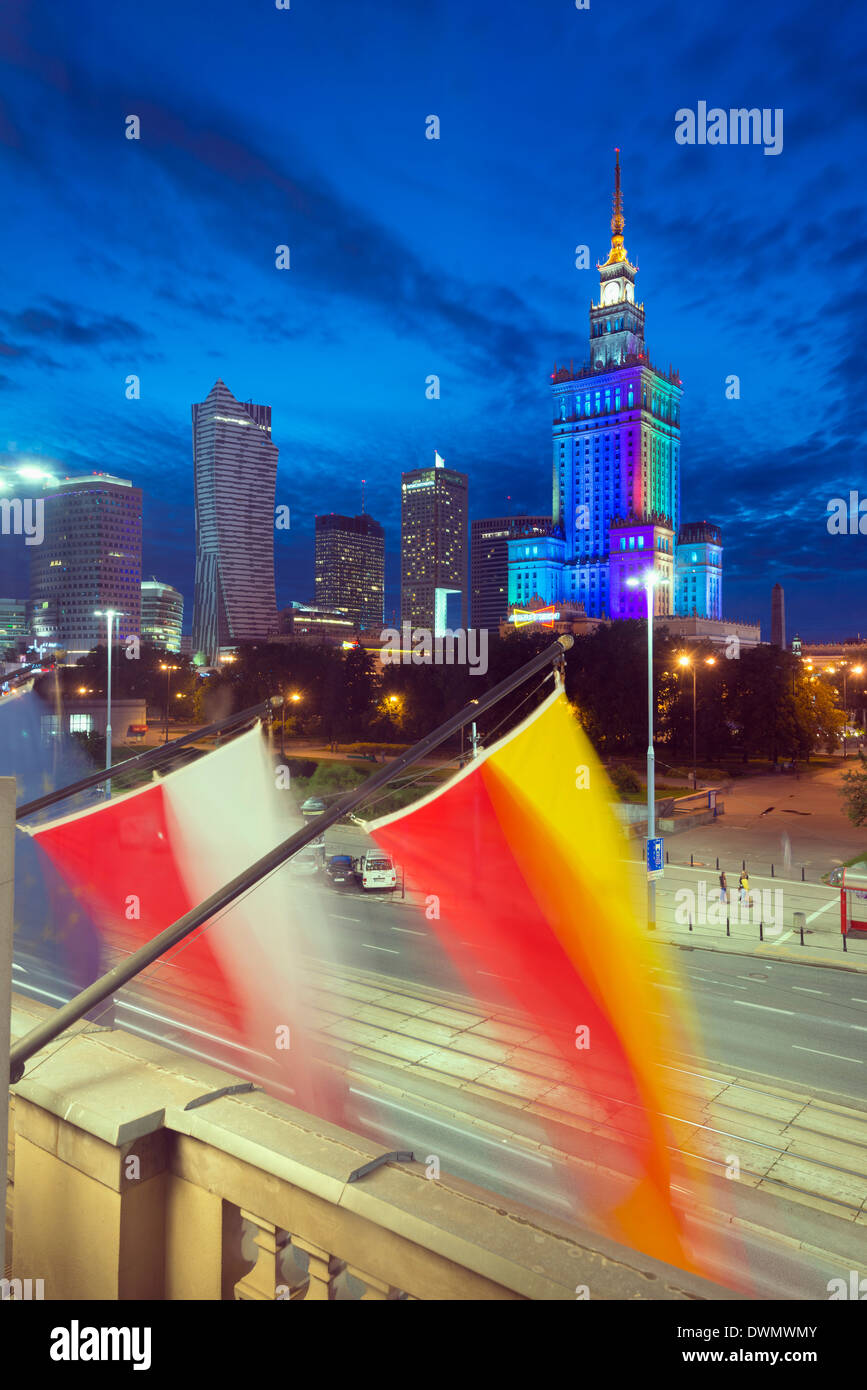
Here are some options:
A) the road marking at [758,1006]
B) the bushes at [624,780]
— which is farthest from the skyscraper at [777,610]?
the road marking at [758,1006]

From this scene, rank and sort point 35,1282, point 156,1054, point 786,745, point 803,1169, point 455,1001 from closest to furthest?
point 35,1282
point 156,1054
point 803,1169
point 455,1001
point 786,745

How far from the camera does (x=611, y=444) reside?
172875mm

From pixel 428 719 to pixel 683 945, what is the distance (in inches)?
2076

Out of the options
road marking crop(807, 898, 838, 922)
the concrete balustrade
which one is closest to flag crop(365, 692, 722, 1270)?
the concrete balustrade

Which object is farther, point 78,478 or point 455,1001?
point 78,478

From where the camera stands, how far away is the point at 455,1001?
→ 56.4 ft

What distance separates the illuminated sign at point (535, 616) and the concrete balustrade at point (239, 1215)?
488 feet

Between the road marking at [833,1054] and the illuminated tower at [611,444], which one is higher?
Answer: the illuminated tower at [611,444]

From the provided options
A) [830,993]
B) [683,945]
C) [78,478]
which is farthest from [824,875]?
[78,478]

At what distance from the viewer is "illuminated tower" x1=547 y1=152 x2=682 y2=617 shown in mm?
169625

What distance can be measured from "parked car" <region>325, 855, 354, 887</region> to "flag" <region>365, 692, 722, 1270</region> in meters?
17.3

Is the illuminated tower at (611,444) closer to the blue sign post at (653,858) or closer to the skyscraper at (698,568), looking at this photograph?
the skyscraper at (698,568)

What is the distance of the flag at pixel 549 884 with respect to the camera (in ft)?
31.2
